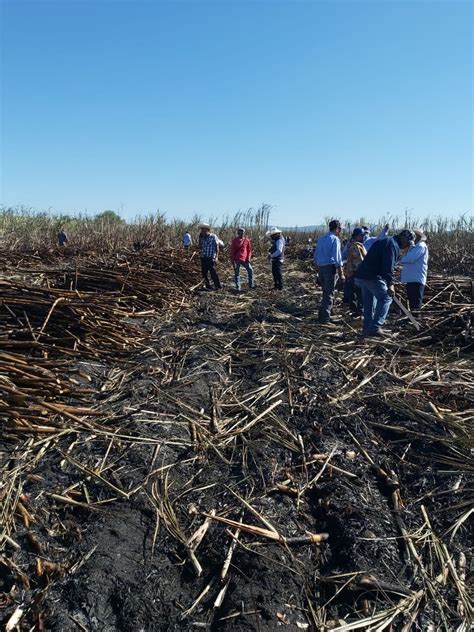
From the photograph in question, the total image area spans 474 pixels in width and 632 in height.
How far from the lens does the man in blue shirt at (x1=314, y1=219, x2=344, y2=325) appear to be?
6938 millimetres

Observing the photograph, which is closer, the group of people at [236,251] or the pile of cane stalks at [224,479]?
the pile of cane stalks at [224,479]

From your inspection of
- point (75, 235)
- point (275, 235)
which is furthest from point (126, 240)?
point (275, 235)

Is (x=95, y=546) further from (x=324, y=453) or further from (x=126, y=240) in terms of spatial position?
(x=126, y=240)

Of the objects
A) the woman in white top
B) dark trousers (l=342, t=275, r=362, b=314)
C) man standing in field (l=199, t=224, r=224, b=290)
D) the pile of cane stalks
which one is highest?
man standing in field (l=199, t=224, r=224, b=290)

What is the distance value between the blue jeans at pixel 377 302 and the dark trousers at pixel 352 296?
172cm

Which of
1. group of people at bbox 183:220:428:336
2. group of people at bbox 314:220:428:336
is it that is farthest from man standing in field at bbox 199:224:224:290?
group of people at bbox 314:220:428:336

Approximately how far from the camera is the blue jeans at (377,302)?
5887mm

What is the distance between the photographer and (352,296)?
8188 millimetres

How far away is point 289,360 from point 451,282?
14.7ft

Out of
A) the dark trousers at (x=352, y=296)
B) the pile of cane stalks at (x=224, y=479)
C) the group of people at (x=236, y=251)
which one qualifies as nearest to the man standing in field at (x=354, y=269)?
the dark trousers at (x=352, y=296)

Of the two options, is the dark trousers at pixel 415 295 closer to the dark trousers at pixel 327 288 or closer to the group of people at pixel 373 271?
the group of people at pixel 373 271

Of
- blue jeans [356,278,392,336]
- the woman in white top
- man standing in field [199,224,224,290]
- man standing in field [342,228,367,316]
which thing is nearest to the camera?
blue jeans [356,278,392,336]

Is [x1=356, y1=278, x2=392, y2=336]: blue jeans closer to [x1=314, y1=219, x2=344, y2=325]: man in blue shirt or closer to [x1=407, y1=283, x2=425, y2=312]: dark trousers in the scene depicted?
[x1=314, y1=219, x2=344, y2=325]: man in blue shirt

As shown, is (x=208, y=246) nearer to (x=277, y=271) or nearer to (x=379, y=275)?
(x=277, y=271)
